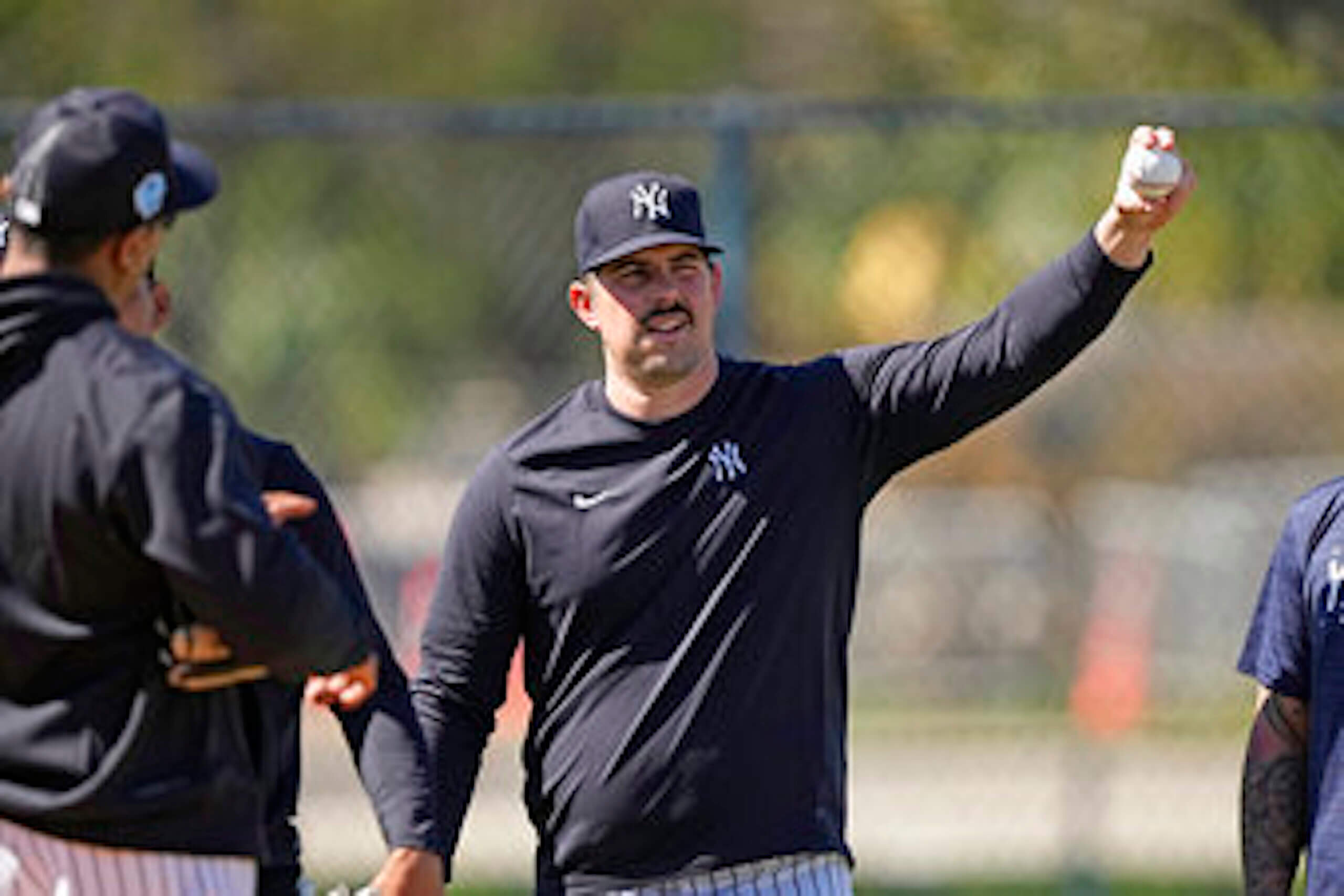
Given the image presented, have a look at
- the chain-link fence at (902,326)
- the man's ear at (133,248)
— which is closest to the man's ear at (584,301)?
the man's ear at (133,248)

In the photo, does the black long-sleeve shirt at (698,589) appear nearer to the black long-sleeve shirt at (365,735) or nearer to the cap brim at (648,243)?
the cap brim at (648,243)

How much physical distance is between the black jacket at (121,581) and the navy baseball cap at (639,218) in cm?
161

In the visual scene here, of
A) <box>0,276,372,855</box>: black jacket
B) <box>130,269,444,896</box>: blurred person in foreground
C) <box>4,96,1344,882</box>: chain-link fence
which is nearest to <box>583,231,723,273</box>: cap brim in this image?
<box>130,269,444,896</box>: blurred person in foreground

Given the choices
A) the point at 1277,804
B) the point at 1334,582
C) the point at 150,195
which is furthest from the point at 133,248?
the point at 1277,804

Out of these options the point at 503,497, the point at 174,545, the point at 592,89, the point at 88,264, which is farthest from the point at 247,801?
the point at 592,89

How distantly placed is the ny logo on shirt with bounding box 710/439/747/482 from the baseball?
103 centimetres

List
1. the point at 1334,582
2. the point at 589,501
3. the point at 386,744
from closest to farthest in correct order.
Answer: the point at 386,744, the point at 1334,582, the point at 589,501

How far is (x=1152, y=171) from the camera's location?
18.4 feet

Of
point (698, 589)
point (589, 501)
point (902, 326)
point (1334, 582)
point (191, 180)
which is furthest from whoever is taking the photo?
point (902, 326)

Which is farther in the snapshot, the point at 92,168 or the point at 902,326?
the point at 902,326

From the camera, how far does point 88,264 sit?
4867 mm

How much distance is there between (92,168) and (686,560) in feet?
5.82

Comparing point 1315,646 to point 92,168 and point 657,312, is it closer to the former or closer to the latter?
point 657,312

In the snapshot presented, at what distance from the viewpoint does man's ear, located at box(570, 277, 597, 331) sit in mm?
6488
